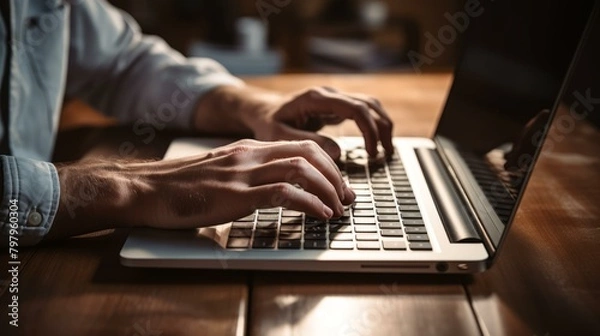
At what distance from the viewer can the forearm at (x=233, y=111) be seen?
3.22 feet

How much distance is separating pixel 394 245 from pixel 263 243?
13 centimetres

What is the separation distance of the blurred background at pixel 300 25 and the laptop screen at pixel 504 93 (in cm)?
171

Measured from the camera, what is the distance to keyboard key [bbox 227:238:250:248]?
61 centimetres

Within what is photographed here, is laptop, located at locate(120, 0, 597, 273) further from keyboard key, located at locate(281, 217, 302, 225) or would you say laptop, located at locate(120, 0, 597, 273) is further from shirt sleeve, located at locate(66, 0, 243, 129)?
shirt sleeve, located at locate(66, 0, 243, 129)

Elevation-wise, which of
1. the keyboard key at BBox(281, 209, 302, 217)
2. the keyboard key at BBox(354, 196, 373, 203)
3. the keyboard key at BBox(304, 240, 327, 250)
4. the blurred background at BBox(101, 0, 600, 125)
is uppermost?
the keyboard key at BBox(304, 240, 327, 250)

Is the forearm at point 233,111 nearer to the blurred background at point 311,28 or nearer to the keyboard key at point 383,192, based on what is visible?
the keyboard key at point 383,192

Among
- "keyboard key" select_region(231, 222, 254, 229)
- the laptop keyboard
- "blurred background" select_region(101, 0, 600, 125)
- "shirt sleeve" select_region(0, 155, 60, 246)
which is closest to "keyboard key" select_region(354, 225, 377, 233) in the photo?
the laptop keyboard

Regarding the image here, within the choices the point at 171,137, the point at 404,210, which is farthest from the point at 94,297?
the point at 171,137

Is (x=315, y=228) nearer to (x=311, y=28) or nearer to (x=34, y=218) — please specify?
(x=34, y=218)

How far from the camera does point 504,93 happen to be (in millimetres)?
750

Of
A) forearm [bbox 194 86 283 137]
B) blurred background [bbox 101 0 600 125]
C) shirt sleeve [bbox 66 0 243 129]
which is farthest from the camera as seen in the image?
blurred background [bbox 101 0 600 125]

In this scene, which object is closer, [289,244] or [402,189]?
[289,244]

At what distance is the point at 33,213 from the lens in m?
0.64

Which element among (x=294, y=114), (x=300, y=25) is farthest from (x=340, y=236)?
(x=300, y=25)
